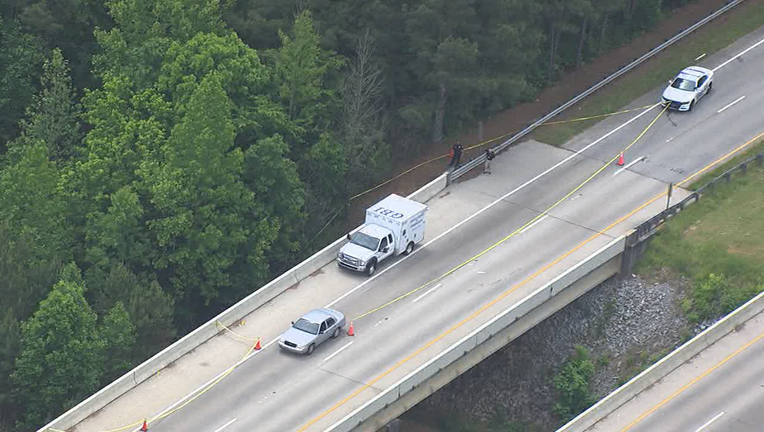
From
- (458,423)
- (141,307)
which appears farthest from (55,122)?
(458,423)

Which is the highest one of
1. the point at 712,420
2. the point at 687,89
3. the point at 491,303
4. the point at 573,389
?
the point at 687,89

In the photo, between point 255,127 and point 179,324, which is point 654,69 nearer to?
point 255,127

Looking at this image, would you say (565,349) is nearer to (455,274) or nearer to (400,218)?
(455,274)

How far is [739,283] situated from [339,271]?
18.7 m

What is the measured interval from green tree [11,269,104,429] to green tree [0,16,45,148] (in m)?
22.9

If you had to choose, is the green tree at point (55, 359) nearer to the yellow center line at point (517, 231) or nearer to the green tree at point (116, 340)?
the green tree at point (116, 340)

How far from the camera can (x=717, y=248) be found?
68438mm

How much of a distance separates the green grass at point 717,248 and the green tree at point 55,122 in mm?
30346

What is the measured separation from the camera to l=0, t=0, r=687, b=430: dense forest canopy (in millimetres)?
62750

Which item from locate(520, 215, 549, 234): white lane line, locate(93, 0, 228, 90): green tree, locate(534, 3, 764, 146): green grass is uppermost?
locate(93, 0, 228, 90): green tree

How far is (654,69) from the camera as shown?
8481cm

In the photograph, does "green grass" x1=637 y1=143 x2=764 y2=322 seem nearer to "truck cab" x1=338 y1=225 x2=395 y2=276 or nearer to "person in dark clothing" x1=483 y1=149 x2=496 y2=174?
"person in dark clothing" x1=483 y1=149 x2=496 y2=174

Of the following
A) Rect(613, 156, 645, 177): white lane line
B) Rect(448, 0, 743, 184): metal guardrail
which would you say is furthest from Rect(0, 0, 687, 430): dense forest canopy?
Rect(613, 156, 645, 177): white lane line

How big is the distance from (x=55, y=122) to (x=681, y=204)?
33.5 metres
